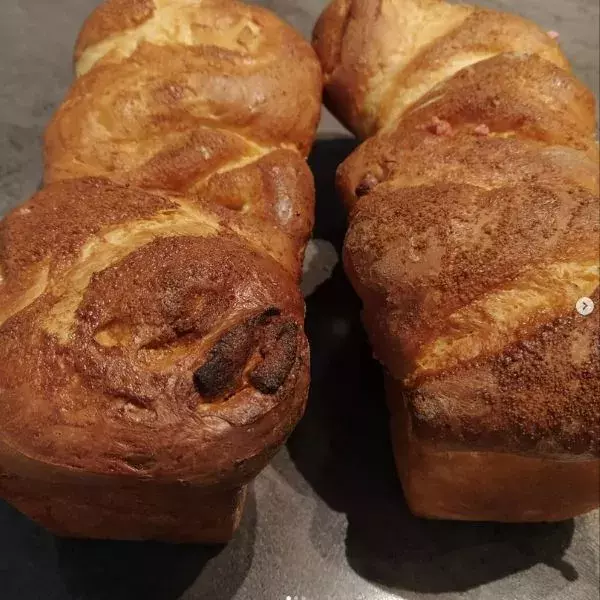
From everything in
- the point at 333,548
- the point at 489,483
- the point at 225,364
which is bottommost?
the point at 333,548

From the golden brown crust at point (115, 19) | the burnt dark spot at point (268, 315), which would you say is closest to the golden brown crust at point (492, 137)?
the burnt dark spot at point (268, 315)

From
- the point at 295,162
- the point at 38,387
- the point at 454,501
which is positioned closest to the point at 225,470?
the point at 38,387

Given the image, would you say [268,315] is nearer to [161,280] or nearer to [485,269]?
[161,280]

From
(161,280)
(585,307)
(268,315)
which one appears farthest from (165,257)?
(585,307)

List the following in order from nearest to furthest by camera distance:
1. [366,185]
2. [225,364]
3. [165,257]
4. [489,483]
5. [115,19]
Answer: [225,364]
[165,257]
[489,483]
[366,185]
[115,19]

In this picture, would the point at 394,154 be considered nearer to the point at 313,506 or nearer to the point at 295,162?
the point at 295,162

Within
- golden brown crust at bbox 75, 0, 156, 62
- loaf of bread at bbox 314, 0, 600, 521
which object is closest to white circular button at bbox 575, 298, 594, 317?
loaf of bread at bbox 314, 0, 600, 521
